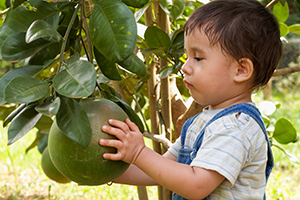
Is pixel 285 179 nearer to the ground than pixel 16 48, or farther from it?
nearer to the ground

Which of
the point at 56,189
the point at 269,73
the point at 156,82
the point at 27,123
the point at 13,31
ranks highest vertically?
the point at 13,31

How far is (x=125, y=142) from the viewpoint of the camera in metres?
0.78

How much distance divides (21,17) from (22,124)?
0.25 metres

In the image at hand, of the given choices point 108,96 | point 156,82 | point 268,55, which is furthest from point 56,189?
point 268,55

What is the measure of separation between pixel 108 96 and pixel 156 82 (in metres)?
0.62

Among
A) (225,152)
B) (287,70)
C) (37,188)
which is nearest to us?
(225,152)

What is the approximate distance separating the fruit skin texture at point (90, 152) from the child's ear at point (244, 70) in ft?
1.21

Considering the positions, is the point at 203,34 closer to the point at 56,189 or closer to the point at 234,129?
the point at 234,129

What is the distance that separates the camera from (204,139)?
886 millimetres

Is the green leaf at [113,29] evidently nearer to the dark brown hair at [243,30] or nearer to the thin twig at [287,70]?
the dark brown hair at [243,30]

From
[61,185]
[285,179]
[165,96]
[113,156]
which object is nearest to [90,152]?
[113,156]

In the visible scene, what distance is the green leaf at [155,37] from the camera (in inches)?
42.3

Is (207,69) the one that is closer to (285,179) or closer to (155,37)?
(155,37)

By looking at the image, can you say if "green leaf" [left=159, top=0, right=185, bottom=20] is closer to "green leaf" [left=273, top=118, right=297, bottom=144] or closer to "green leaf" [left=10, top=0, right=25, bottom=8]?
"green leaf" [left=10, top=0, right=25, bottom=8]
